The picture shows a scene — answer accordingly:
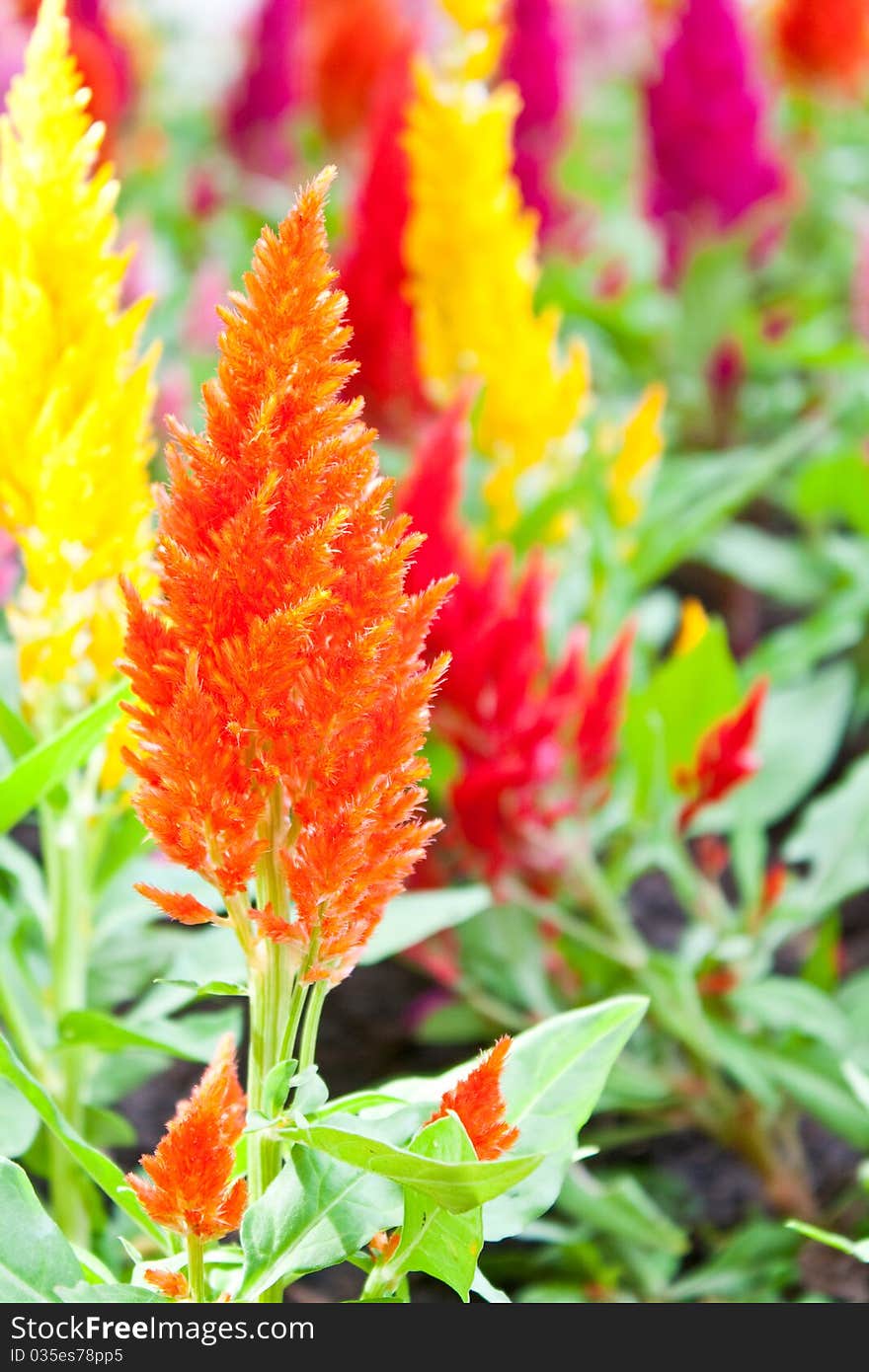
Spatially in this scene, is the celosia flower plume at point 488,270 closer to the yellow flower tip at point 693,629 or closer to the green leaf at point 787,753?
A: the yellow flower tip at point 693,629

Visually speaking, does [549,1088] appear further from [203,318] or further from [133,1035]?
[203,318]

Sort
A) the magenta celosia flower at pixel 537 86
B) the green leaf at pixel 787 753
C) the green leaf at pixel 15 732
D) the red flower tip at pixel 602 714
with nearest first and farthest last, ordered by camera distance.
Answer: the green leaf at pixel 15 732 → the red flower tip at pixel 602 714 → the green leaf at pixel 787 753 → the magenta celosia flower at pixel 537 86

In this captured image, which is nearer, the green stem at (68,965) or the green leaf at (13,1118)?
the green leaf at (13,1118)

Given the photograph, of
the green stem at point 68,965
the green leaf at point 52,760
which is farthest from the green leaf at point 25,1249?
the green stem at point 68,965

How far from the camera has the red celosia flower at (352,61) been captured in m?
3.89

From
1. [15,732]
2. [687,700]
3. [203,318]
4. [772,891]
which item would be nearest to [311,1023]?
[15,732]

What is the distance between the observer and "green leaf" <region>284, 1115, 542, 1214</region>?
779mm

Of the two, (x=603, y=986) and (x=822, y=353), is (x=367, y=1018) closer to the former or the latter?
(x=603, y=986)

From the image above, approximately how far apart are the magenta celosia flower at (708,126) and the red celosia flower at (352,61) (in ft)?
3.76

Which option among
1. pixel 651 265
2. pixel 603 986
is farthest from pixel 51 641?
pixel 651 265

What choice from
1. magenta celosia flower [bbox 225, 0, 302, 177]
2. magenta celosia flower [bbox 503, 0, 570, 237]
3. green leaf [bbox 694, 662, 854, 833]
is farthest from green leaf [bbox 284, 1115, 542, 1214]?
magenta celosia flower [bbox 225, 0, 302, 177]

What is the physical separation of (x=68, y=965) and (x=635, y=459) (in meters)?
0.93

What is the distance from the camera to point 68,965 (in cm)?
133

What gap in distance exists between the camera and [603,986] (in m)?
1.80
